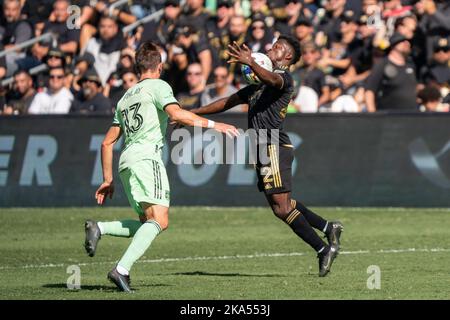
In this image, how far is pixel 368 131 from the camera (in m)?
19.5

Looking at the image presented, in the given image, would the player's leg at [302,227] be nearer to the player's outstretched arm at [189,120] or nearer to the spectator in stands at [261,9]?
the player's outstretched arm at [189,120]

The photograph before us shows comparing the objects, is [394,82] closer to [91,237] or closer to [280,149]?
[280,149]

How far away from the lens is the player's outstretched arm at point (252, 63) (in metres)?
11.6

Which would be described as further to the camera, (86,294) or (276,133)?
(276,133)

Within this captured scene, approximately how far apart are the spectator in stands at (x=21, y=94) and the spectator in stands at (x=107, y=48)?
1306mm

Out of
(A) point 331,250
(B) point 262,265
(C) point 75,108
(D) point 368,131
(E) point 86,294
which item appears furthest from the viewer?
(C) point 75,108

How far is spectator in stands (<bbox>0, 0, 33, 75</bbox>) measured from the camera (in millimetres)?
25456

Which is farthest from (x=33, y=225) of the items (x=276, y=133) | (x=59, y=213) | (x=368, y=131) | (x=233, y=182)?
(x=276, y=133)

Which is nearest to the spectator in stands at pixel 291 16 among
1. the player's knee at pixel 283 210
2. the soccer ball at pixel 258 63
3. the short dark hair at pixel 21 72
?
the short dark hair at pixel 21 72

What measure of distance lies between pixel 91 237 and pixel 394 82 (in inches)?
406

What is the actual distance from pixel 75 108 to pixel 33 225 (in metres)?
3.96

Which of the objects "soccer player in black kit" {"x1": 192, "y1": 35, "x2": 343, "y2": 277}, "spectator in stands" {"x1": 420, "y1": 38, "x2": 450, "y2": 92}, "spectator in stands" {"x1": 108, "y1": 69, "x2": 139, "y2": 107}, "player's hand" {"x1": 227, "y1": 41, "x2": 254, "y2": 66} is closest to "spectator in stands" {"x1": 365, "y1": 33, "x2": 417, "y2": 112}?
"spectator in stands" {"x1": 420, "y1": 38, "x2": 450, "y2": 92}
